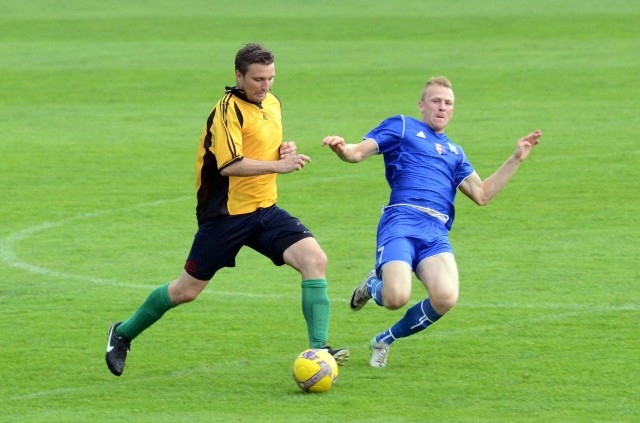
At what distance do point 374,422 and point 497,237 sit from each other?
568 centimetres

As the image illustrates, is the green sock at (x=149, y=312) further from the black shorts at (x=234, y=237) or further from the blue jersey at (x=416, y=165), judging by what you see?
the blue jersey at (x=416, y=165)

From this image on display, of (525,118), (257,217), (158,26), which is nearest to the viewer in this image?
(257,217)

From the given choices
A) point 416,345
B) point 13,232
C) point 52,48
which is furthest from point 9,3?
point 416,345

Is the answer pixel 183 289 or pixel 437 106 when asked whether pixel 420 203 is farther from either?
pixel 183 289

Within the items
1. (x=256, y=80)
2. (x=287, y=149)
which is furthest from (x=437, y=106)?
(x=256, y=80)

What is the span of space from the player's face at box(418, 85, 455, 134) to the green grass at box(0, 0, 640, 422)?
1428 mm

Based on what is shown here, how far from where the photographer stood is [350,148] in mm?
8922

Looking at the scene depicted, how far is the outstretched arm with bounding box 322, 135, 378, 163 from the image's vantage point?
866 cm

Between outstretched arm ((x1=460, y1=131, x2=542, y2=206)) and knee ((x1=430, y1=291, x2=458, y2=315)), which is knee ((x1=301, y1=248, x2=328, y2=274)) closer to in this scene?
knee ((x1=430, y1=291, x2=458, y2=315))

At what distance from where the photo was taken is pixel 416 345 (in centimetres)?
959

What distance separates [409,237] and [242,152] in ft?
3.88

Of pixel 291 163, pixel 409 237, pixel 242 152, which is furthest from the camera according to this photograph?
pixel 409 237

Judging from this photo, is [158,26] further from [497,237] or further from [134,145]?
[497,237]

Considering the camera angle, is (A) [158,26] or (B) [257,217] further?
(A) [158,26]
